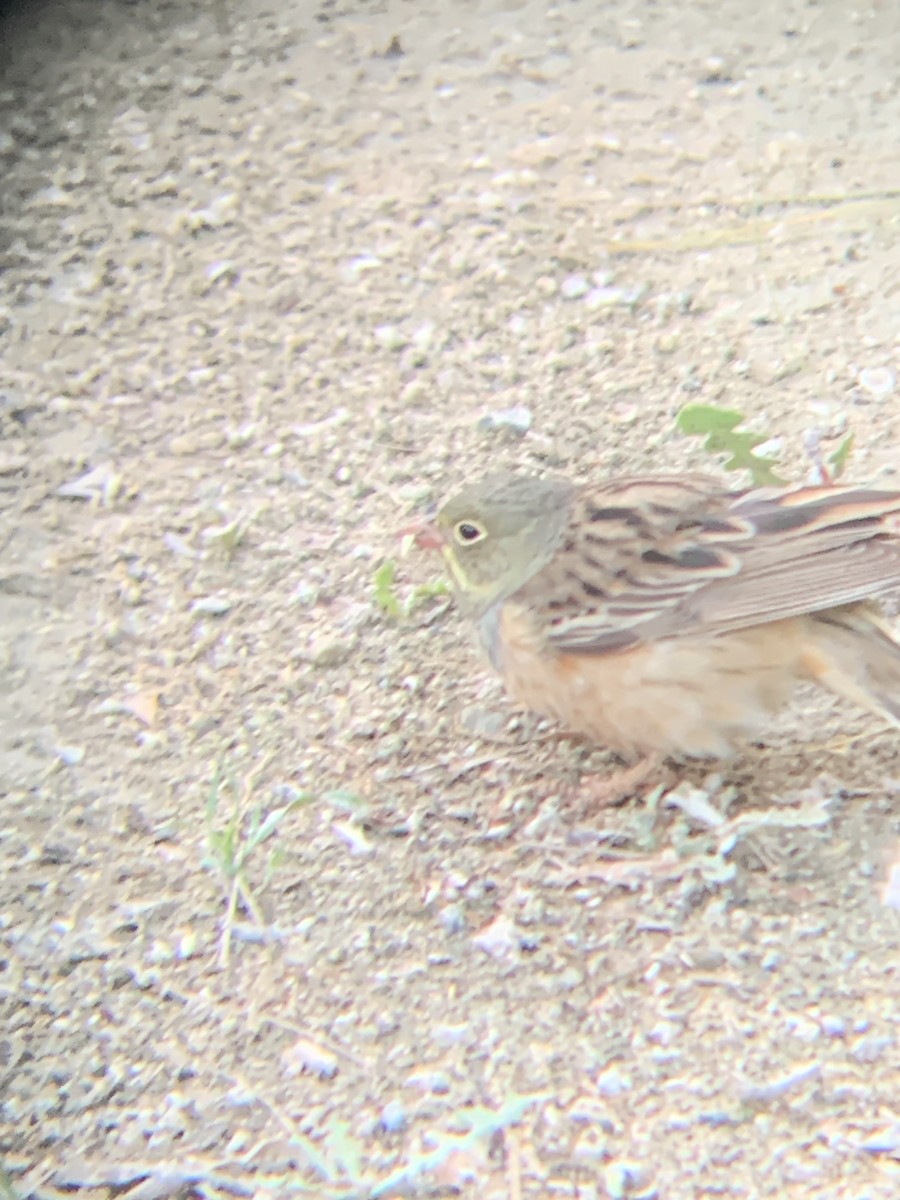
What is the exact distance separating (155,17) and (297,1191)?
560 cm

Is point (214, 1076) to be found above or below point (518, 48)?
below

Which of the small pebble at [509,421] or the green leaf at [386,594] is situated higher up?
the small pebble at [509,421]

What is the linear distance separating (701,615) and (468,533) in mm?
724

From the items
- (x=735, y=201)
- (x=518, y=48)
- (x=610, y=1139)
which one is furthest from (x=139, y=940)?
(x=518, y=48)

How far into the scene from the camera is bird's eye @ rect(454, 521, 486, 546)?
3.98 m

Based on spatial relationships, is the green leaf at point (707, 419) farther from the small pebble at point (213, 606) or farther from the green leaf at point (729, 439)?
the small pebble at point (213, 606)

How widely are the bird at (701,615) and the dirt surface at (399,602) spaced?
8.6 inches

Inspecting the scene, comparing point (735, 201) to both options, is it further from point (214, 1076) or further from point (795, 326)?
point (214, 1076)

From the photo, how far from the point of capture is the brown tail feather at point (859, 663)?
11.8ft

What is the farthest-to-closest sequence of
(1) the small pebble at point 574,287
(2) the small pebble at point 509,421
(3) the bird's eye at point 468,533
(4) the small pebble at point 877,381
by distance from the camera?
(1) the small pebble at point 574,287
(2) the small pebble at point 509,421
(4) the small pebble at point 877,381
(3) the bird's eye at point 468,533

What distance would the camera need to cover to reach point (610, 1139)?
117 inches

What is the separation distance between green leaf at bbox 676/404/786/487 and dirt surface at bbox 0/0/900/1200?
41 centimetres

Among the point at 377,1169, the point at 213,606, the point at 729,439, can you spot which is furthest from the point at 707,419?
the point at 377,1169

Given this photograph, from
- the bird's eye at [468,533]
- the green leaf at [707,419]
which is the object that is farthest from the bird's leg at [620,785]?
the green leaf at [707,419]
